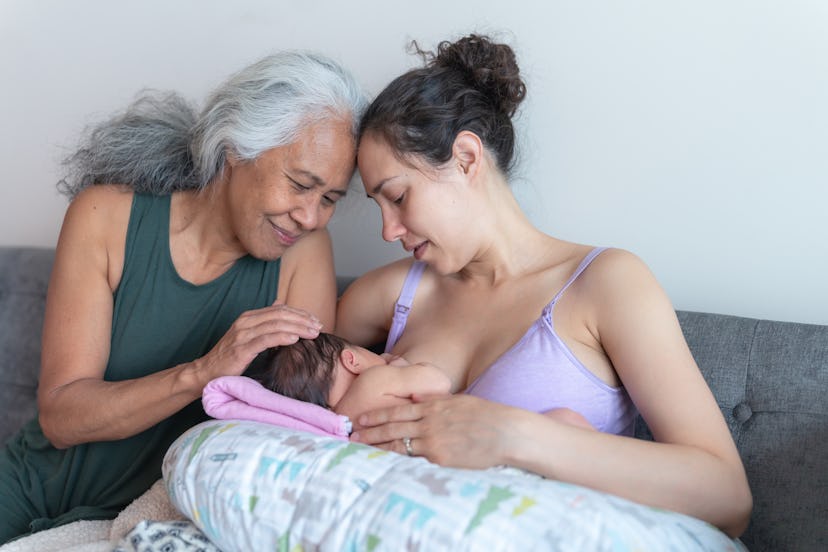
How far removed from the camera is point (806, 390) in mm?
1643

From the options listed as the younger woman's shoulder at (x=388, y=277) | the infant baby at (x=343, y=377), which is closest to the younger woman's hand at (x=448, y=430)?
the infant baby at (x=343, y=377)

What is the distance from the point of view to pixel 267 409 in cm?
161

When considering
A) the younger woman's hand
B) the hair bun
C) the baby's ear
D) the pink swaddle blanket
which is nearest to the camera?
the younger woman's hand

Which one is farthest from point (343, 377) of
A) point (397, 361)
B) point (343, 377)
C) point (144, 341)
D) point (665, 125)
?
point (665, 125)

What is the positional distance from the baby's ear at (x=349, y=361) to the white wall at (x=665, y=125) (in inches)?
27.8

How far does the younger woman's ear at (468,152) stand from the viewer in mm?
1756

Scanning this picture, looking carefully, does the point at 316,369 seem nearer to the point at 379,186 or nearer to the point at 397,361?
the point at 397,361

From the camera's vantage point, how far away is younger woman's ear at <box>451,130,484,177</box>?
69.1 inches

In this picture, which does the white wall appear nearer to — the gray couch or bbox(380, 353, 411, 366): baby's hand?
the gray couch

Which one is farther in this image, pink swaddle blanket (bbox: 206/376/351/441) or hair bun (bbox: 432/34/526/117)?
hair bun (bbox: 432/34/526/117)

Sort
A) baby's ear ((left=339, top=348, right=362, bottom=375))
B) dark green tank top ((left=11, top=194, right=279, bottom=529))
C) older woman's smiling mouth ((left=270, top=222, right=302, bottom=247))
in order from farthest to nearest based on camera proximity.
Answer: dark green tank top ((left=11, top=194, right=279, bottom=529)) → older woman's smiling mouth ((left=270, top=222, right=302, bottom=247)) → baby's ear ((left=339, top=348, right=362, bottom=375))

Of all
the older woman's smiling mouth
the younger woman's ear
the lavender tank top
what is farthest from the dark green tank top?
the lavender tank top

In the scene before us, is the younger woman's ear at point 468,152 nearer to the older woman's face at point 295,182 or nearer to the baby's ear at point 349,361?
the older woman's face at point 295,182

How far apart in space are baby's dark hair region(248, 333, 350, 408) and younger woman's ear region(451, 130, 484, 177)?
443mm
